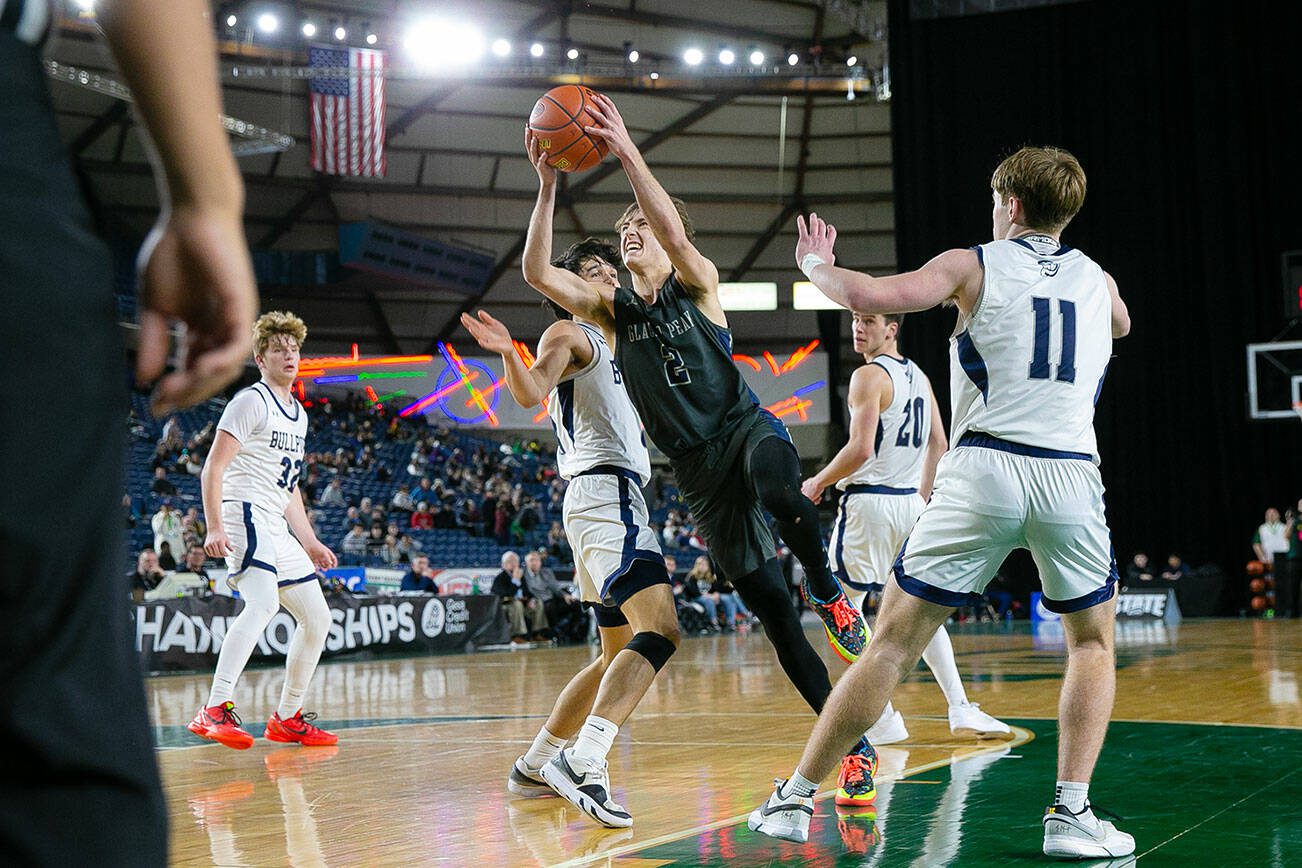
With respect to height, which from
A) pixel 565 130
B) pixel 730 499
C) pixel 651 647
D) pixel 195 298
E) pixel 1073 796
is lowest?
pixel 1073 796

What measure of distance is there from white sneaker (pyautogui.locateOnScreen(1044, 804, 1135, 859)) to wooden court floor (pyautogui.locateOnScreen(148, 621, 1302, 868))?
0.10 m

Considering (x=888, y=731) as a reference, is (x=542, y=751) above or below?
above

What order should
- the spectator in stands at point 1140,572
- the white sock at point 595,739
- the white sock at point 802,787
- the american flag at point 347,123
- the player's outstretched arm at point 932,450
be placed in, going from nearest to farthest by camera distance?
the white sock at point 802,787
the white sock at point 595,739
the player's outstretched arm at point 932,450
the spectator in stands at point 1140,572
the american flag at point 347,123

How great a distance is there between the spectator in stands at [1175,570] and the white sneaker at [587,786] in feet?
63.1

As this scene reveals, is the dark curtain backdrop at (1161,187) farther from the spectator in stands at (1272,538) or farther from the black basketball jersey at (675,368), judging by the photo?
the black basketball jersey at (675,368)

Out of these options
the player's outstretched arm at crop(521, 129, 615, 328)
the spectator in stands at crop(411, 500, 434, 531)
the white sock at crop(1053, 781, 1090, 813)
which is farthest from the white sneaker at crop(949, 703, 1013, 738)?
the spectator in stands at crop(411, 500, 434, 531)

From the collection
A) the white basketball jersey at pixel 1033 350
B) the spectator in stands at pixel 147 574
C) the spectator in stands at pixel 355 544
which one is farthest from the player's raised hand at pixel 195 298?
the spectator in stands at pixel 355 544

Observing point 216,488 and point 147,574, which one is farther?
point 147,574

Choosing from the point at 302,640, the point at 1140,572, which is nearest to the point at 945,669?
the point at 302,640

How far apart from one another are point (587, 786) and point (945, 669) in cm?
274

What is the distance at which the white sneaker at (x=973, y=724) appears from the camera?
245 inches

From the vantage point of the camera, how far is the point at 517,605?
18500 mm

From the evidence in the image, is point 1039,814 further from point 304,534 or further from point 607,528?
point 304,534

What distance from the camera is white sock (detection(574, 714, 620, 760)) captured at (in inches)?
177
